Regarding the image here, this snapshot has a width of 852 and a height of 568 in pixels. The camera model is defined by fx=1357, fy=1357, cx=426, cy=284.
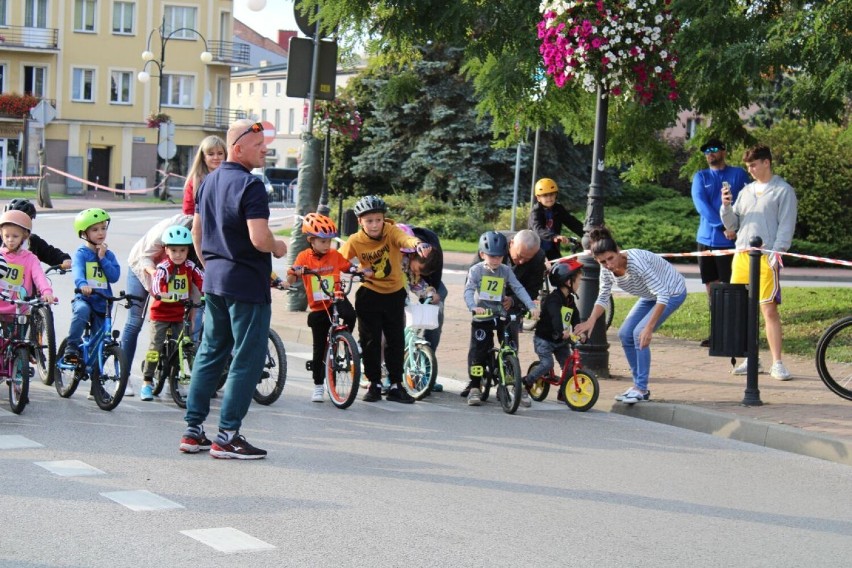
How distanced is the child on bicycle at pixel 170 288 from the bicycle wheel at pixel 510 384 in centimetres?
233

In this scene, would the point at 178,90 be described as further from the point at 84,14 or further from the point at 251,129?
the point at 251,129

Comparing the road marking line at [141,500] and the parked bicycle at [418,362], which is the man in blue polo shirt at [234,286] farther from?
the parked bicycle at [418,362]

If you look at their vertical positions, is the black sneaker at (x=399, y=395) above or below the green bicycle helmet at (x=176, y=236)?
below

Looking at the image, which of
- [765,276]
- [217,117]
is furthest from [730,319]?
[217,117]

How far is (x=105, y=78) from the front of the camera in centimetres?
6794

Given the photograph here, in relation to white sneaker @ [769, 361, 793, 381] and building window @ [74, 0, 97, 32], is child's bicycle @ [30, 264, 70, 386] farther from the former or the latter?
building window @ [74, 0, 97, 32]

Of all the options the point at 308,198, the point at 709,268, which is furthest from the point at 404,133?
the point at 709,268

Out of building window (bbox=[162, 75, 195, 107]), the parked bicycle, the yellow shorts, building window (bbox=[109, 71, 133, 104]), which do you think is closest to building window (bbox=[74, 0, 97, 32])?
building window (bbox=[109, 71, 133, 104])

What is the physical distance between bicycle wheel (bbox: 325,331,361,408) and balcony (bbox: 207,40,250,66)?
61.0m

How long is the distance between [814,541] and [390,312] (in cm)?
472

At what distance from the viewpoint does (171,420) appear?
30.5 feet

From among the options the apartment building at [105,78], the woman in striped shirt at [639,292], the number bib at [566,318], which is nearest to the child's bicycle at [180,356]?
the number bib at [566,318]

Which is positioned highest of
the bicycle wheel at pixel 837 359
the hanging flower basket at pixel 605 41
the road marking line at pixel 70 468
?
the hanging flower basket at pixel 605 41

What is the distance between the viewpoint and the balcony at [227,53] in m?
69.5
